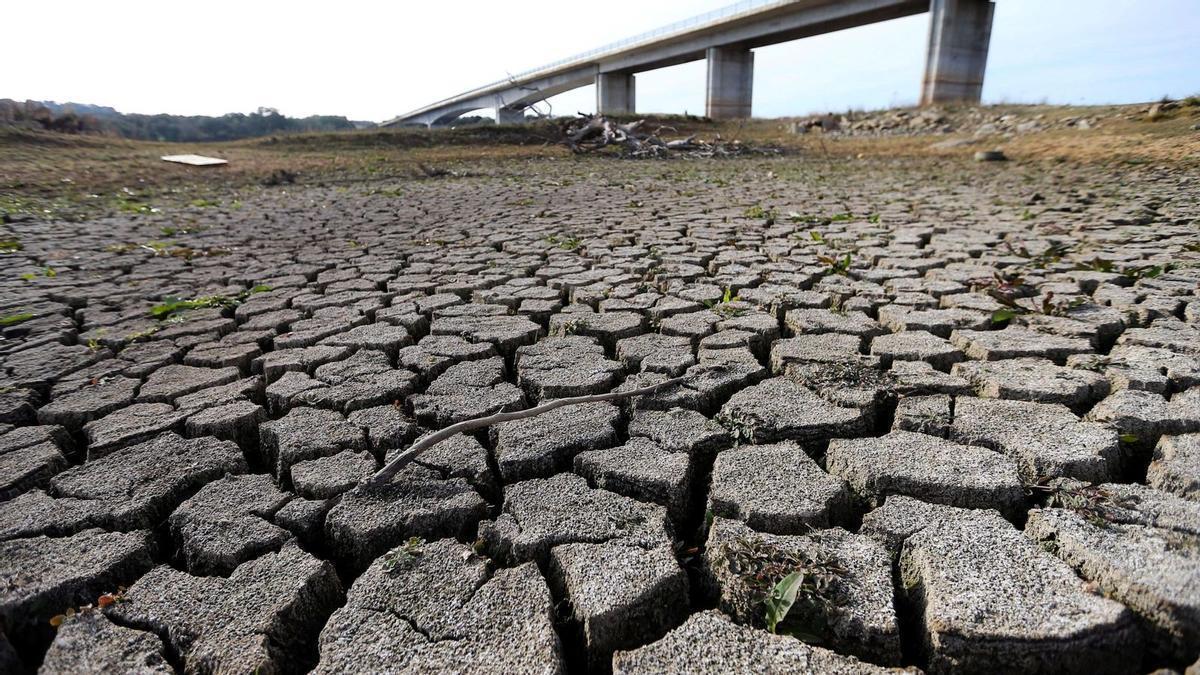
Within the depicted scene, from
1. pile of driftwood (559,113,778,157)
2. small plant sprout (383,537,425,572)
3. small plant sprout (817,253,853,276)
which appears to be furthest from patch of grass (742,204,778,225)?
pile of driftwood (559,113,778,157)

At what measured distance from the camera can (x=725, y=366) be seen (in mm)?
2088

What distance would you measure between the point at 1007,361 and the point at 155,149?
1696cm

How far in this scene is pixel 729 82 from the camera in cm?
2717

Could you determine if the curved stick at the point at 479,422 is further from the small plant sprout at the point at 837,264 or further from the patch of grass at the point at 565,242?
the patch of grass at the point at 565,242

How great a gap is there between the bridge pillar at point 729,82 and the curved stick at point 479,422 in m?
27.0

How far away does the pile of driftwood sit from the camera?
14.0m

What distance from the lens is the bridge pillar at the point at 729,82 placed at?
2681cm

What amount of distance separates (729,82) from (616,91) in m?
8.97

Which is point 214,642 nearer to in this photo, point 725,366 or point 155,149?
point 725,366

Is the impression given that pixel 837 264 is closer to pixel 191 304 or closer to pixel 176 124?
pixel 191 304

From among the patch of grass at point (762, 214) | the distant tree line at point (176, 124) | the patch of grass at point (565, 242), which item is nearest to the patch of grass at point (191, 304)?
the patch of grass at point (565, 242)

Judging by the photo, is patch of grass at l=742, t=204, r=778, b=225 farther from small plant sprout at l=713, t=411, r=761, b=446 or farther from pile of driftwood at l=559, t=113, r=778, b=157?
pile of driftwood at l=559, t=113, r=778, b=157

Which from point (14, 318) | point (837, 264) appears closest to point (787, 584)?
point (837, 264)

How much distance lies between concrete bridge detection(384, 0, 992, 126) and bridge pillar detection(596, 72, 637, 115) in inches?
2.1
